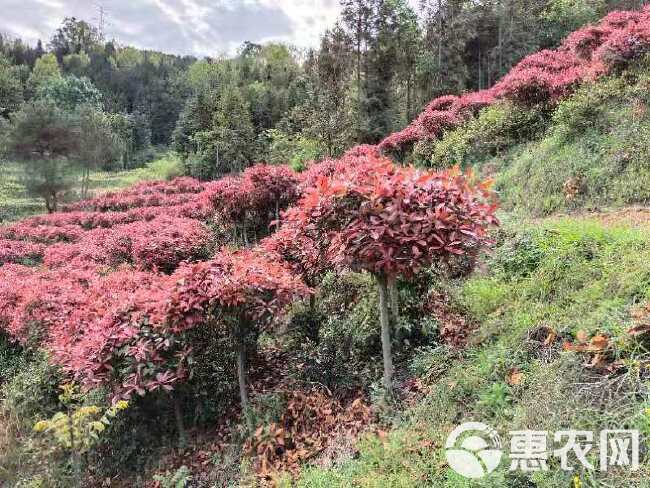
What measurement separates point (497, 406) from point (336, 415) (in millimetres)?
1221

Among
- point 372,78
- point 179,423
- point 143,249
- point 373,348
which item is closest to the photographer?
point 179,423

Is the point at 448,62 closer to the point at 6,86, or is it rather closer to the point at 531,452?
the point at 531,452

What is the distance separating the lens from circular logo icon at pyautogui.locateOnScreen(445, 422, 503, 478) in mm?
2363

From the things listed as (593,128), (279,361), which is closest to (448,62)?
(593,128)

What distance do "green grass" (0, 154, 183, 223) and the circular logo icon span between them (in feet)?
68.4

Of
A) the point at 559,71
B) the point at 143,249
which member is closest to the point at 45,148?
the point at 143,249

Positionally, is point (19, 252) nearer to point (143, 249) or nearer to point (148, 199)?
point (143, 249)

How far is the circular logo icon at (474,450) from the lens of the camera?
7.75ft

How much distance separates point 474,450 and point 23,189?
29.1 m

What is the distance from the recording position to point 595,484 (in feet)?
6.56

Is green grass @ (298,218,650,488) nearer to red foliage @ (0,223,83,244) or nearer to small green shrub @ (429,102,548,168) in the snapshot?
small green shrub @ (429,102,548,168)

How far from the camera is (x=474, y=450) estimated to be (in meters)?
2.48

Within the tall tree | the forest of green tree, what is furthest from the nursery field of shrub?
the tall tree

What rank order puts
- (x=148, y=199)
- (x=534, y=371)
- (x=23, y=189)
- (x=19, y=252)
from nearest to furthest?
(x=534, y=371) < (x=19, y=252) < (x=148, y=199) < (x=23, y=189)
